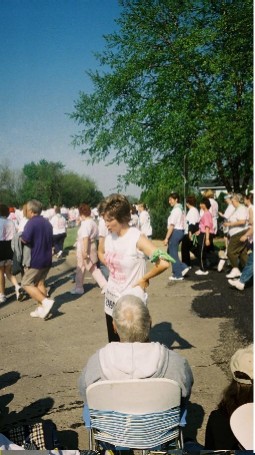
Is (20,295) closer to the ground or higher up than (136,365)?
closer to the ground

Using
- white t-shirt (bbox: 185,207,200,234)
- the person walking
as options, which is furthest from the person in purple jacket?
white t-shirt (bbox: 185,207,200,234)

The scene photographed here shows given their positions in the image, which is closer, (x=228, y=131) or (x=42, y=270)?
(x=42, y=270)

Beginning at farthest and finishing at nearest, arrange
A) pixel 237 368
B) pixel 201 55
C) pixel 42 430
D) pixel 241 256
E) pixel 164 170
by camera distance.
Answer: pixel 164 170, pixel 201 55, pixel 241 256, pixel 42 430, pixel 237 368

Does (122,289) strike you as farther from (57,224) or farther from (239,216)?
(57,224)

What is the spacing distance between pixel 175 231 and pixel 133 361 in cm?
641

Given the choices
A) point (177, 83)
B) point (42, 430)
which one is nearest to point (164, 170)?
point (177, 83)

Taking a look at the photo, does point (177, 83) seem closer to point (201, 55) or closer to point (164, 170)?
point (201, 55)

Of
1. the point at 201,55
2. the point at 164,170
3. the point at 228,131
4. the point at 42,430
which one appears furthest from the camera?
the point at 164,170

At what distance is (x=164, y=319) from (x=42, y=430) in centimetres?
354

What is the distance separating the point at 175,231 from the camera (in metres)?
8.43

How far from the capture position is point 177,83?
9.28 metres

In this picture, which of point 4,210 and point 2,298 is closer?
point 4,210

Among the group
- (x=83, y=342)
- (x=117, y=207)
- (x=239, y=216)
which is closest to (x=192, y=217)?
(x=239, y=216)

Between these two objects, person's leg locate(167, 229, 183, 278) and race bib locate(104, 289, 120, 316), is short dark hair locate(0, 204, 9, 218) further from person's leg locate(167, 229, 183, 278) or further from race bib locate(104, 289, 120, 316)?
race bib locate(104, 289, 120, 316)
